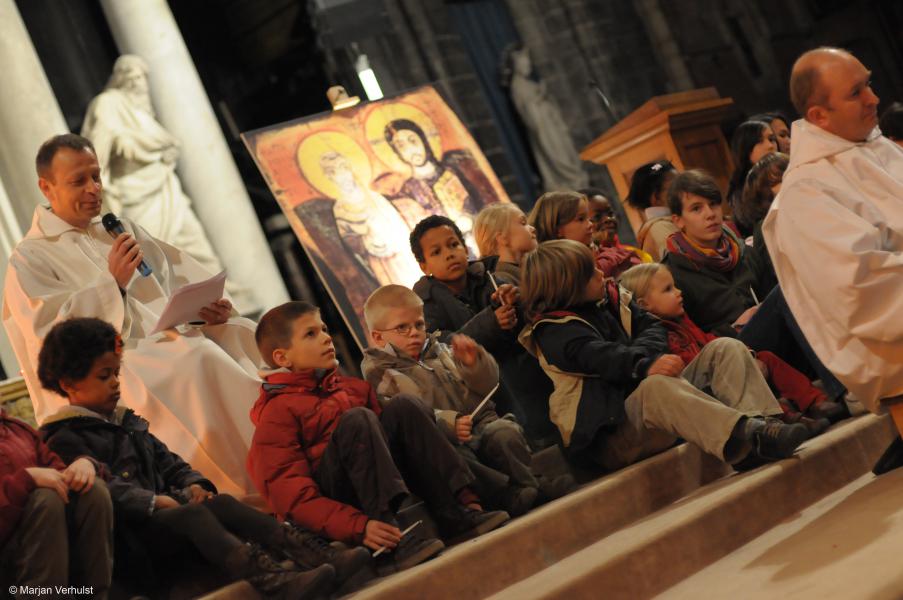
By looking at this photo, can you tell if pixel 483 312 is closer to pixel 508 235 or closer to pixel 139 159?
pixel 508 235

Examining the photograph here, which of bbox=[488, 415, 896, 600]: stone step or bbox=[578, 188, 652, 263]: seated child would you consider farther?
bbox=[578, 188, 652, 263]: seated child

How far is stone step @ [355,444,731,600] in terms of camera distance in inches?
124

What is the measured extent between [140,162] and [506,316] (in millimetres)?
5103

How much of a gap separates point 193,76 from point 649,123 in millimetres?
3755

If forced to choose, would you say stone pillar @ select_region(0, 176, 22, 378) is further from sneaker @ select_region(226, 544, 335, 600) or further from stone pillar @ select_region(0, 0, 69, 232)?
sneaker @ select_region(226, 544, 335, 600)

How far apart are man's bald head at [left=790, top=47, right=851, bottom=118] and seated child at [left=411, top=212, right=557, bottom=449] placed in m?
1.26

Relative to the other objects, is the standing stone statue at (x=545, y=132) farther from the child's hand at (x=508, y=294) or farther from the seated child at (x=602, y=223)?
the child's hand at (x=508, y=294)

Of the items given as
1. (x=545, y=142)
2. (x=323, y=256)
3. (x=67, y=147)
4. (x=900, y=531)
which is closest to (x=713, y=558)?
(x=900, y=531)

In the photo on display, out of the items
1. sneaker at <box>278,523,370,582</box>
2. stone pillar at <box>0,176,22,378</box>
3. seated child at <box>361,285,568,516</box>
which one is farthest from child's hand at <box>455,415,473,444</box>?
stone pillar at <box>0,176,22,378</box>

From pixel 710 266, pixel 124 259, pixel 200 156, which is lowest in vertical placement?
pixel 710 266

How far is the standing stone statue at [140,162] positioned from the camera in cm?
861

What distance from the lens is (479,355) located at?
4148mm

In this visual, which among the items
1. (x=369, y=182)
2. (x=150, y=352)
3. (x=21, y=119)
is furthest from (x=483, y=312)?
(x=21, y=119)

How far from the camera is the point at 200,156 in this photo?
9.02 meters
